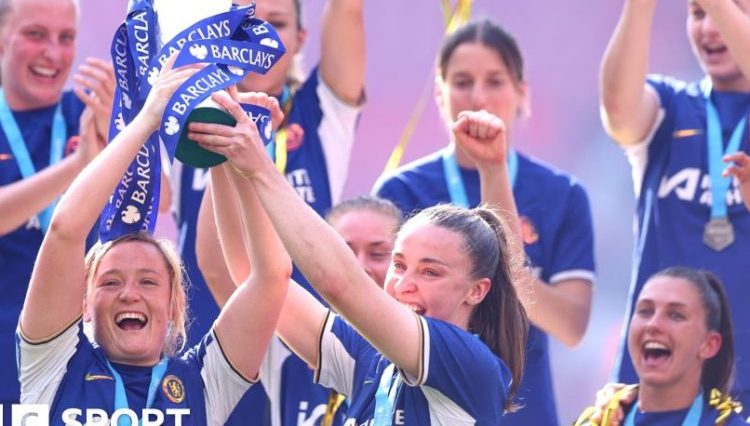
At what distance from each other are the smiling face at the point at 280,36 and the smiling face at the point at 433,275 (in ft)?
4.48

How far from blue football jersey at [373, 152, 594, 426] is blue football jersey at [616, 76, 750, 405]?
20cm

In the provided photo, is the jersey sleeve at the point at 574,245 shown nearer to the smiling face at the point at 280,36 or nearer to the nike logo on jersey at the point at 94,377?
the smiling face at the point at 280,36

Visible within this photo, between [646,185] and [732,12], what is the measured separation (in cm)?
66

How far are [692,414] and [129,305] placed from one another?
5.71 ft

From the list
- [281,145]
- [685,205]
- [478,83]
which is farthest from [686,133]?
[281,145]

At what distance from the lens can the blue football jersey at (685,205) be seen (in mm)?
5066

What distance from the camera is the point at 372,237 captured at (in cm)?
466

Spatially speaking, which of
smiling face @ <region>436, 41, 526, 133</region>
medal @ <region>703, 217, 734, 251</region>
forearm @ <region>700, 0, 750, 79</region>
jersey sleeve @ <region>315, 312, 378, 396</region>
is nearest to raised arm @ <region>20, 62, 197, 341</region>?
jersey sleeve @ <region>315, 312, 378, 396</region>

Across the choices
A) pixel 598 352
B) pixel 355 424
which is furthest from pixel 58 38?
pixel 598 352

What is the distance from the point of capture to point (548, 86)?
7.21 meters

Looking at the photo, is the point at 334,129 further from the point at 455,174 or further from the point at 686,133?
the point at 686,133

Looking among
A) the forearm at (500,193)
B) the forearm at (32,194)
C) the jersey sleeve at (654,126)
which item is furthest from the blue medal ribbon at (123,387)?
the jersey sleeve at (654,126)

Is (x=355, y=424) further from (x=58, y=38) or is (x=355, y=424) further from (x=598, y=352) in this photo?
(x=598, y=352)

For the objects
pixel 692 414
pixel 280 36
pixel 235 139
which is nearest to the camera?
pixel 235 139
